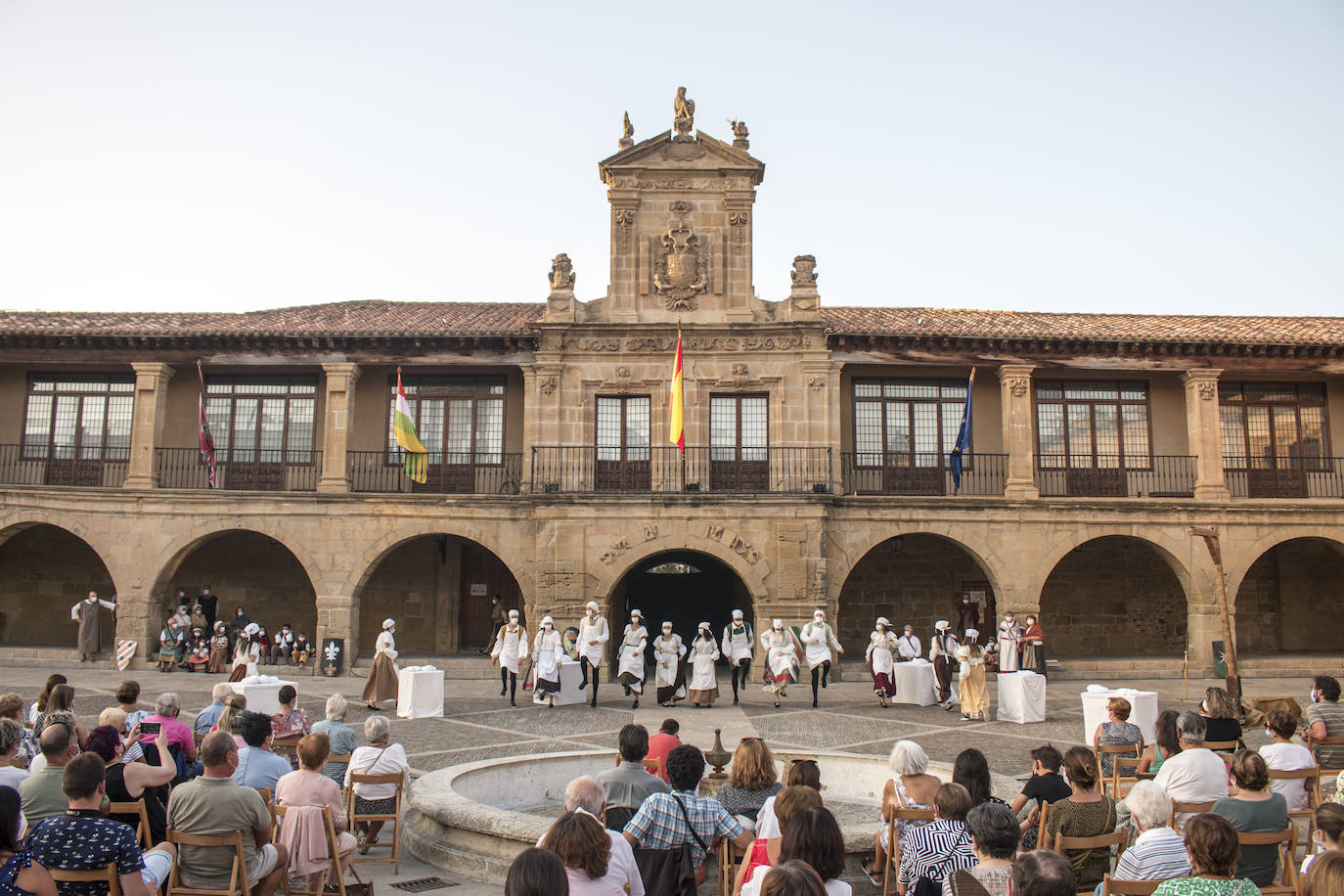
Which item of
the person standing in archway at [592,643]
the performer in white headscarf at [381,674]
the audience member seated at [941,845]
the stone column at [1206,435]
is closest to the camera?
the audience member seated at [941,845]

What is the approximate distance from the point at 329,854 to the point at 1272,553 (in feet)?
79.7

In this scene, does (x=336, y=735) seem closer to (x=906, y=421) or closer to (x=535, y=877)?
(x=535, y=877)

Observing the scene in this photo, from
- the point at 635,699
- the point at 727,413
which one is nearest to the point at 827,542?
the point at 727,413

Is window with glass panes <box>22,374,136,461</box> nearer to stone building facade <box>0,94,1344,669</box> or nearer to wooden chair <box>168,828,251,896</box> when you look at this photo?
stone building facade <box>0,94,1344,669</box>

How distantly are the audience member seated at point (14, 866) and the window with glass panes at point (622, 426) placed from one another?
17.8 metres

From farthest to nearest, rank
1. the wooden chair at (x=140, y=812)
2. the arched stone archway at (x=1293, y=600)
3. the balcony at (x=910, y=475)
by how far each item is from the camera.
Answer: the arched stone archway at (x=1293, y=600) → the balcony at (x=910, y=475) → the wooden chair at (x=140, y=812)

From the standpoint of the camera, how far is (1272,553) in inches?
965

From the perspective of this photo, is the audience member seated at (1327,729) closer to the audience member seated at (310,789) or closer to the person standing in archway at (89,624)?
the audience member seated at (310,789)

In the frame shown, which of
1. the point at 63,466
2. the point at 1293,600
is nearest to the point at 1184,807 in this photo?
the point at 1293,600

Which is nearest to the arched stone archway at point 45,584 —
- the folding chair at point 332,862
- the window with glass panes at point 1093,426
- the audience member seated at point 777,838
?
the folding chair at point 332,862

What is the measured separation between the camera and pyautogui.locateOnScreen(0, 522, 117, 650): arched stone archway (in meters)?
24.1

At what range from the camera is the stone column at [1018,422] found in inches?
874

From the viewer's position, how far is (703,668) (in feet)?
54.7

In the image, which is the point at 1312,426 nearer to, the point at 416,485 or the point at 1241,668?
the point at 1241,668
